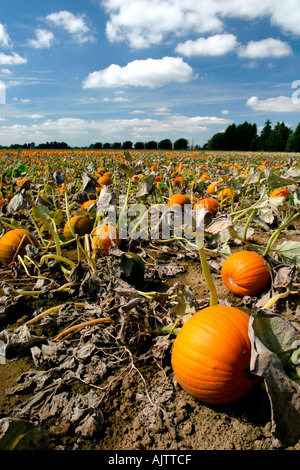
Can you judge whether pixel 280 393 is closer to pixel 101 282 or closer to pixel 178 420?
pixel 178 420

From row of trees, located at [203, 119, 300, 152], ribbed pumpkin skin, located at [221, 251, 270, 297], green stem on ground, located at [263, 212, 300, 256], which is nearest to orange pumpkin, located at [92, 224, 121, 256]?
ribbed pumpkin skin, located at [221, 251, 270, 297]

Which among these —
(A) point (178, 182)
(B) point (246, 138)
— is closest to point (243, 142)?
(B) point (246, 138)

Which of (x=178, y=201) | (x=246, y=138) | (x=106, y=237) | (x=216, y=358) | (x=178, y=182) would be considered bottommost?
(x=216, y=358)

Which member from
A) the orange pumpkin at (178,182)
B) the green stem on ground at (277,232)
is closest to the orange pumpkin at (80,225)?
the green stem on ground at (277,232)

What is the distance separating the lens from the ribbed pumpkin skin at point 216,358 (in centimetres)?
132

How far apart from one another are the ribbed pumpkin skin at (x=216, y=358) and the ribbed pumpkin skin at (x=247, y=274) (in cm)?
82

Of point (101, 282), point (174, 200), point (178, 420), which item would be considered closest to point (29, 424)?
point (178, 420)

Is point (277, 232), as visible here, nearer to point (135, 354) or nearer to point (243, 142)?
point (135, 354)

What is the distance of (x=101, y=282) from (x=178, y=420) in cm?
114

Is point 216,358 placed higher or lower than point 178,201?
lower

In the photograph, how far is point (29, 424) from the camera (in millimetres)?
1125

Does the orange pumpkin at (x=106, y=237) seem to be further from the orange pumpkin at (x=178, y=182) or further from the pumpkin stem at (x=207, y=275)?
the orange pumpkin at (x=178, y=182)

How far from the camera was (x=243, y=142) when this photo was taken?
2520 inches

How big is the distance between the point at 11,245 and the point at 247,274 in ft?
7.67
